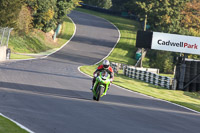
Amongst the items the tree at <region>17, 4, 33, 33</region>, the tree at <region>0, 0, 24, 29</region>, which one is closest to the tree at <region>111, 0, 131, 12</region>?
the tree at <region>17, 4, 33, 33</region>

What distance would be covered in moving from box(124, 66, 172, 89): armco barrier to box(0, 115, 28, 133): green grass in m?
27.7

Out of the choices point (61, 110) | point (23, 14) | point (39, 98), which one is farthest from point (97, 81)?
point (23, 14)

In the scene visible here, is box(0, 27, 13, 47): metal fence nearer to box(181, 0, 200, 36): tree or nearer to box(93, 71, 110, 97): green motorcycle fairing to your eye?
box(93, 71, 110, 97): green motorcycle fairing

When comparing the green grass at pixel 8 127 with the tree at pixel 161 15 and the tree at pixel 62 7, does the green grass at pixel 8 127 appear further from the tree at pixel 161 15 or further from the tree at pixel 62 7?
the tree at pixel 161 15

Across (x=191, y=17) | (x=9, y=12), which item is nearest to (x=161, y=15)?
(x=191, y=17)

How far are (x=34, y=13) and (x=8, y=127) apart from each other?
50.4 meters

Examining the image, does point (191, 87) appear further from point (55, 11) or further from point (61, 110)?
point (55, 11)

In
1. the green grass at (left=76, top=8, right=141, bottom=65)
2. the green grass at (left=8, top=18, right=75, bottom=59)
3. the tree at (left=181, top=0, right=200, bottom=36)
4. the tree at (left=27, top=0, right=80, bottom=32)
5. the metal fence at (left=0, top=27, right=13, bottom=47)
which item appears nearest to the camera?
the metal fence at (left=0, top=27, right=13, bottom=47)

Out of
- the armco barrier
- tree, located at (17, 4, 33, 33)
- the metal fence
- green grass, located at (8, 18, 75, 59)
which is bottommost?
the armco barrier

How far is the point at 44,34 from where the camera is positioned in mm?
62844

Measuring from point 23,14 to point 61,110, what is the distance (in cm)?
4245

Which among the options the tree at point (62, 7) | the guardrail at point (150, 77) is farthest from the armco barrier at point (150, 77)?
the tree at point (62, 7)

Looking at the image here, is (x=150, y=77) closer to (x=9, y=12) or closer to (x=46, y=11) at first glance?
(x=9, y=12)

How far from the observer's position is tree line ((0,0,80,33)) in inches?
1768
